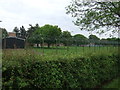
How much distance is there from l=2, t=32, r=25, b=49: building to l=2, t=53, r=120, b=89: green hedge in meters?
0.44

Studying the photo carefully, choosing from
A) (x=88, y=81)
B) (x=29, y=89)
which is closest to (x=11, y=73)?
(x=29, y=89)

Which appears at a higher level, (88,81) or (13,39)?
(13,39)

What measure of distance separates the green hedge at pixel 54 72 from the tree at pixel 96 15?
9.31ft

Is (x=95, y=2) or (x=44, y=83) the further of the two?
(x=95, y=2)

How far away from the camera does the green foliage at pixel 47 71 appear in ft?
10.2

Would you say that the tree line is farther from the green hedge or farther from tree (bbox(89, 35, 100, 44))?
the green hedge

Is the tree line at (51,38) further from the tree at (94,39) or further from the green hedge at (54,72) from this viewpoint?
the green hedge at (54,72)

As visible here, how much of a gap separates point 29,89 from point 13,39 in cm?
135

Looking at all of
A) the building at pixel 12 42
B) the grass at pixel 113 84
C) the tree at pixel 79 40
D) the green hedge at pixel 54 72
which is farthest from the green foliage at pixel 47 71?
the tree at pixel 79 40

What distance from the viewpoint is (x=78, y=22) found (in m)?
9.03

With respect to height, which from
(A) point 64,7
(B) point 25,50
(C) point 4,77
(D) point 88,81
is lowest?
(D) point 88,81

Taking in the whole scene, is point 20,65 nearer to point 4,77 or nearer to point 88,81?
point 4,77

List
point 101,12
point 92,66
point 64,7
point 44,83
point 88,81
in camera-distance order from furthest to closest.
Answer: point 64,7, point 101,12, point 92,66, point 88,81, point 44,83

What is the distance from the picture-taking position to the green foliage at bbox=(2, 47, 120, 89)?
10.2 ft
